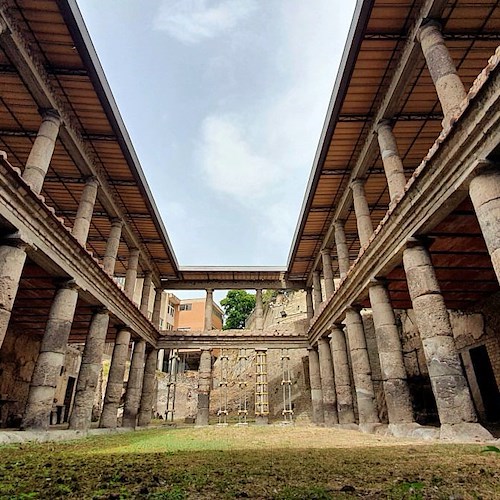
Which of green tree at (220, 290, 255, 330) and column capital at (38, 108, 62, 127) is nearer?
column capital at (38, 108, 62, 127)

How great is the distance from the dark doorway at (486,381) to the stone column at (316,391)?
663 cm

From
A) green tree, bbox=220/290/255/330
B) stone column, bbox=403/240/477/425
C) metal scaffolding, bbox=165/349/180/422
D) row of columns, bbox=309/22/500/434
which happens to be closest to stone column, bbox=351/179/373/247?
row of columns, bbox=309/22/500/434

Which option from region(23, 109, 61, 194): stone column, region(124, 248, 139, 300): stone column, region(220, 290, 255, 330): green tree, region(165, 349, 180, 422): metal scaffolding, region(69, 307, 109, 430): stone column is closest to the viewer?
region(23, 109, 61, 194): stone column

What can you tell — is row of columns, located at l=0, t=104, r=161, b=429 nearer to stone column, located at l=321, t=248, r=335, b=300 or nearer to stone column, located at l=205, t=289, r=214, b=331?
stone column, located at l=205, t=289, r=214, b=331

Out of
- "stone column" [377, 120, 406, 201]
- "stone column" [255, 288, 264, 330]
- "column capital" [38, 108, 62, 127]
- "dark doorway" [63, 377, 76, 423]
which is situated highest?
"column capital" [38, 108, 62, 127]

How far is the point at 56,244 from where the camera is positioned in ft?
27.1

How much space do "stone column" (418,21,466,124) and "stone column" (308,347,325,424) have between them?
13.2 m

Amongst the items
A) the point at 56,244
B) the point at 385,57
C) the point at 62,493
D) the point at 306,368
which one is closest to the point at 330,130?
the point at 385,57

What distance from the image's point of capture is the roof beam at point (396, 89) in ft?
24.6

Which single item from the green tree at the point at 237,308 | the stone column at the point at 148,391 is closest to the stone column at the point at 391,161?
the stone column at the point at 148,391

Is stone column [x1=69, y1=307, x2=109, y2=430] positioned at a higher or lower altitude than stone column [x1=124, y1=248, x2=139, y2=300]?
lower

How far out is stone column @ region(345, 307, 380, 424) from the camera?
33.2 feet

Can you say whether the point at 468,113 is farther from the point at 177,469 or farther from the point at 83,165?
the point at 83,165

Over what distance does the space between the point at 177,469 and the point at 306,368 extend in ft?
64.1
